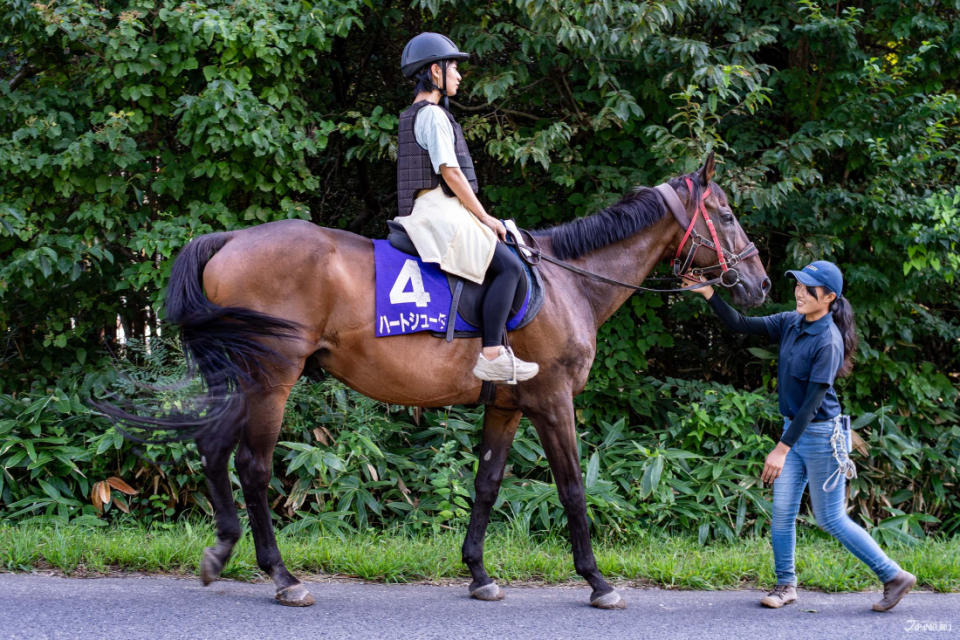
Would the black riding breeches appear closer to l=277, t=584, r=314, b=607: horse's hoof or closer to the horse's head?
the horse's head

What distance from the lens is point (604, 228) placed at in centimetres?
511

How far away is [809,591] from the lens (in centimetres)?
511

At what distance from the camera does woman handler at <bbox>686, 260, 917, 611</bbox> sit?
4453mm

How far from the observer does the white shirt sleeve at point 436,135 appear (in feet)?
14.4

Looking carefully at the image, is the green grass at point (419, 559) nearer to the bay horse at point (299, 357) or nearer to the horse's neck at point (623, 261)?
the bay horse at point (299, 357)

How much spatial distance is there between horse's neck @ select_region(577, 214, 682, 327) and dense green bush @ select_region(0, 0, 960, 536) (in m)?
1.35

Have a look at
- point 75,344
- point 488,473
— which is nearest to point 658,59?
point 488,473

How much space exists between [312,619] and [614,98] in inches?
175

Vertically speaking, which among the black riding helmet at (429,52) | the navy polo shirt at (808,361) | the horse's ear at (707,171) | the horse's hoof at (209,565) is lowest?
the horse's hoof at (209,565)

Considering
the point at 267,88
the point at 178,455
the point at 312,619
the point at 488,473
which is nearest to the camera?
the point at 312,619

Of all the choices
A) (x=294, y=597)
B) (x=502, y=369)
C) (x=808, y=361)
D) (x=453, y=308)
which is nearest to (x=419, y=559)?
(x=294, y=597)

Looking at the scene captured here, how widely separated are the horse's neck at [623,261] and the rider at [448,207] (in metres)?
0.68

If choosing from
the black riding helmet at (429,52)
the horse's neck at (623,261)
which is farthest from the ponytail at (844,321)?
the black riding helmet at (429,52)

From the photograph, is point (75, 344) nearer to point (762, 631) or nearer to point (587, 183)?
point (587, 183)
